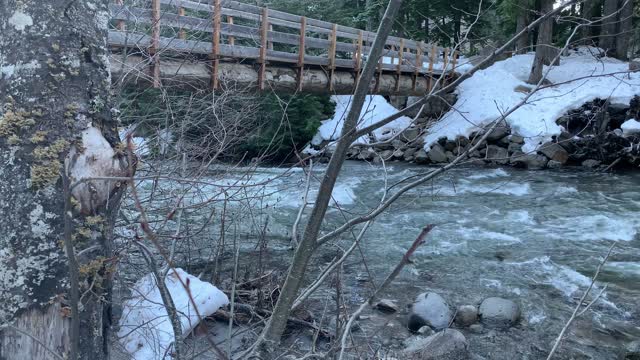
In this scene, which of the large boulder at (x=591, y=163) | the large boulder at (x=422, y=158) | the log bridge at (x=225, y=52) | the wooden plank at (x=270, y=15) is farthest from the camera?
the large boulder at (x=422, y=158)

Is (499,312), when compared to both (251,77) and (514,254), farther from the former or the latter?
(251,77)

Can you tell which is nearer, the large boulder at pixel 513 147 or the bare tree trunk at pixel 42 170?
the bare tree trunk at pixel 42 170

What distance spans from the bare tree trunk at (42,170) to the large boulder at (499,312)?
4857 mm

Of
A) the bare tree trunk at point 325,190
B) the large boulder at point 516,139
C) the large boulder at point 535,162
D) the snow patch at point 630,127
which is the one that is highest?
the bare tree trunk at point 325,190

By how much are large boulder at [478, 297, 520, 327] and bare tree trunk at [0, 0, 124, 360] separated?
4857 millimetres

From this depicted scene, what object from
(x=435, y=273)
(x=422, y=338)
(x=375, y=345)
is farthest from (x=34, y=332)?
(x=435, y=273)

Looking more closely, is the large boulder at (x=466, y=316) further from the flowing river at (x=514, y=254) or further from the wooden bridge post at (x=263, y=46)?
the wooden bridge post at (x=263, y=46)

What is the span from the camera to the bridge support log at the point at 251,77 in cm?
564

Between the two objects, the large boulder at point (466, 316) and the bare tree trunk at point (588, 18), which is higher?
the bare tree trunk at point (588, 18)

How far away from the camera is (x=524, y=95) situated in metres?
15.6

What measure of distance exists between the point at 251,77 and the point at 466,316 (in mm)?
5541

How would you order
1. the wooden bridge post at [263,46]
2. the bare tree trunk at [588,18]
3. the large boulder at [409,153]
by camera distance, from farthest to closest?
the large boulder at [409,153]
the wooden bridge post at [263,46]
the bare tree trunk at [588,18]

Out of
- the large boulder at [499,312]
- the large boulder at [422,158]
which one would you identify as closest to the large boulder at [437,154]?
the large boulder at [422,158]

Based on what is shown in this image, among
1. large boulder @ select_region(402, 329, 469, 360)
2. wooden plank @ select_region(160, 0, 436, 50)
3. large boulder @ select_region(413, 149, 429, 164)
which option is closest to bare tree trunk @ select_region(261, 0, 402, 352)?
large boulder @ select_region(402, 329, 469, 360)
